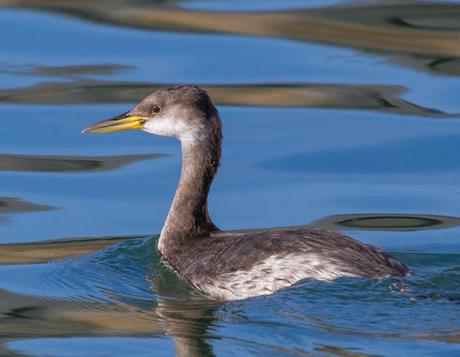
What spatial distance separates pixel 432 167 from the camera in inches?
450

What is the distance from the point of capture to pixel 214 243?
9273 mm

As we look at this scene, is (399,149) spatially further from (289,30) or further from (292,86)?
(289,30)

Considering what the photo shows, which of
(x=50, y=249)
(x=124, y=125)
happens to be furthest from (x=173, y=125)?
(x=50, y=249)

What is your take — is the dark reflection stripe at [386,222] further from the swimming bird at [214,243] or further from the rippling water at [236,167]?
the swimming bird at [214,243]

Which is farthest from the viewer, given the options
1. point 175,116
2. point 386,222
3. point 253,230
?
point 386,222

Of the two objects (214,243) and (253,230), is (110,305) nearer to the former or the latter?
(214,243)

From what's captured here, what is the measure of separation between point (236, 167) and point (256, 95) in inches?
58.5

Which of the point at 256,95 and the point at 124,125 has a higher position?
the point at 256,95

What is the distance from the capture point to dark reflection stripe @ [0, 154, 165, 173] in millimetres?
11328

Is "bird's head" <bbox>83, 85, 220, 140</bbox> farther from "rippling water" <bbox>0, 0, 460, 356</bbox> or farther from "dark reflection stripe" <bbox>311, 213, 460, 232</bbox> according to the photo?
Answer: "dark reflection stripe" <bbox>311, 213, 460, 232</bbox>

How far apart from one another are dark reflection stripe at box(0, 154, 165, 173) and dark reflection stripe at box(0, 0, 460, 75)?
2977 millimetres

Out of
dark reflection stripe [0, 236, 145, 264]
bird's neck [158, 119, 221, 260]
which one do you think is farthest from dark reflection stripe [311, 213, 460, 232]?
dark reflection stripe [0, 236, 145, 264]

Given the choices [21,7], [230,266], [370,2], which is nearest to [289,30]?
[370,2]

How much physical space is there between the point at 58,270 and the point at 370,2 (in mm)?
6081
